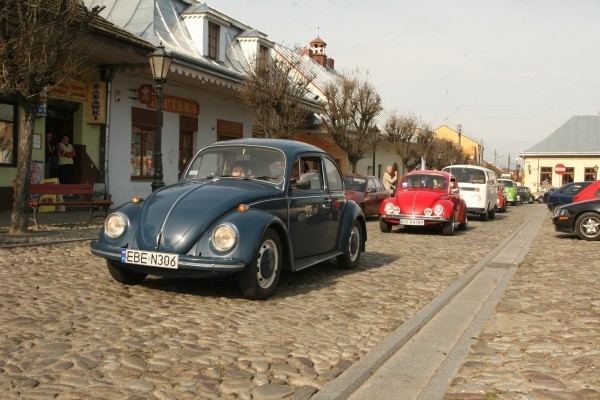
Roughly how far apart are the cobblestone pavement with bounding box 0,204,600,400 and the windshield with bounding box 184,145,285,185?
1.29 meters

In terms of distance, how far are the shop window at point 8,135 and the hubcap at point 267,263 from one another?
37.4 feet

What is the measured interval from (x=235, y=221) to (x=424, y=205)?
31.2 feet

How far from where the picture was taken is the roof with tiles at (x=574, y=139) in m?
67.5

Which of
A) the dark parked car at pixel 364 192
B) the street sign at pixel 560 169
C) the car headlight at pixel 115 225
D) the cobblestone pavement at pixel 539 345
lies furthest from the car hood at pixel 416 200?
the street sign at pixel 560 169

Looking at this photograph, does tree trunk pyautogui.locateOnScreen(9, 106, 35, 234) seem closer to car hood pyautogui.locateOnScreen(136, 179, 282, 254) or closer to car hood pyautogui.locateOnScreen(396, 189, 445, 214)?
car hood pyautogui.locateOnScreen(136, 179, 282, 254)

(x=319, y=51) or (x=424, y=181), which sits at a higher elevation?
(x=319, y=51)

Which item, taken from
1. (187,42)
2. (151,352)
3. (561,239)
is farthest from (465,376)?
(187,42)

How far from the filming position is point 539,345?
5098mm

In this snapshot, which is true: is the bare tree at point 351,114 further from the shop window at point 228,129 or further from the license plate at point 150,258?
the license plate at point 150,258

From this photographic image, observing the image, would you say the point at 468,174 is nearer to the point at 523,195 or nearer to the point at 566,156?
the point at 523,195

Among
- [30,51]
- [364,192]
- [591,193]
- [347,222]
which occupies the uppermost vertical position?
[30,51]

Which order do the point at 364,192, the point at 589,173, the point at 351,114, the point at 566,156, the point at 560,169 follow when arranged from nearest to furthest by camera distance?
the point at 364,192 → the point at 351,114 → the point at 560,169 → the point at 589,173 → the point at 566,156

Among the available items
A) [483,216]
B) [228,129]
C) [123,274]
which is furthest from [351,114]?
[123,274]

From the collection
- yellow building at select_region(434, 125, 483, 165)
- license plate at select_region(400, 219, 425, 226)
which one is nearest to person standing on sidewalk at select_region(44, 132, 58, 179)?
license plate at select_region(400, 219, 425, 226)
